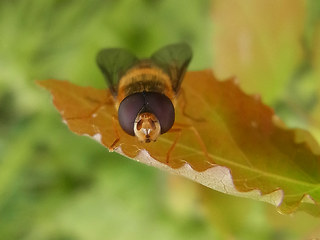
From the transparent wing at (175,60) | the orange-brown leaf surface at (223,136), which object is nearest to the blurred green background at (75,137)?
the transparent wing at (175,60)

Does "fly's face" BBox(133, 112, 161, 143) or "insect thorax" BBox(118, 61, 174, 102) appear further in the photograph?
"insect thorax" BBox(118, 61, 174, 102)

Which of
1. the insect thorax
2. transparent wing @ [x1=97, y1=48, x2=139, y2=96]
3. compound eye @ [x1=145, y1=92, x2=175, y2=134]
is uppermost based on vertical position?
compound eye @ [x1=145, y1=92, x2=175, y2=134]

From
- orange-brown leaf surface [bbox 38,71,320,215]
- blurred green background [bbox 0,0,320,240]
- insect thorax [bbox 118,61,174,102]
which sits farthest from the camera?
blurred green background [bbox 0,0,320,240]

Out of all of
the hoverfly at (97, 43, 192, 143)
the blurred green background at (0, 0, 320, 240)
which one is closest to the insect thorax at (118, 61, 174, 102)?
the hoverfly at (97, 43, 192, 143)

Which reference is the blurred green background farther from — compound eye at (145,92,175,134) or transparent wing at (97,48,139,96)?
compound eye at (145,92,175,134)

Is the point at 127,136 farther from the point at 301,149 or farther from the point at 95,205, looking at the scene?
the point at 95,205

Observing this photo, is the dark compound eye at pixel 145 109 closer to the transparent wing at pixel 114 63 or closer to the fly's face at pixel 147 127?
the fly's face at pixel 147 127

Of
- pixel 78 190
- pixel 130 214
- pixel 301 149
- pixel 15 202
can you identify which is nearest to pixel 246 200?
pixel 301 149

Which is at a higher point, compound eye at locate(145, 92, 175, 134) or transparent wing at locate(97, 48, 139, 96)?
compound eye at locate(145, 92, 175, 134)
